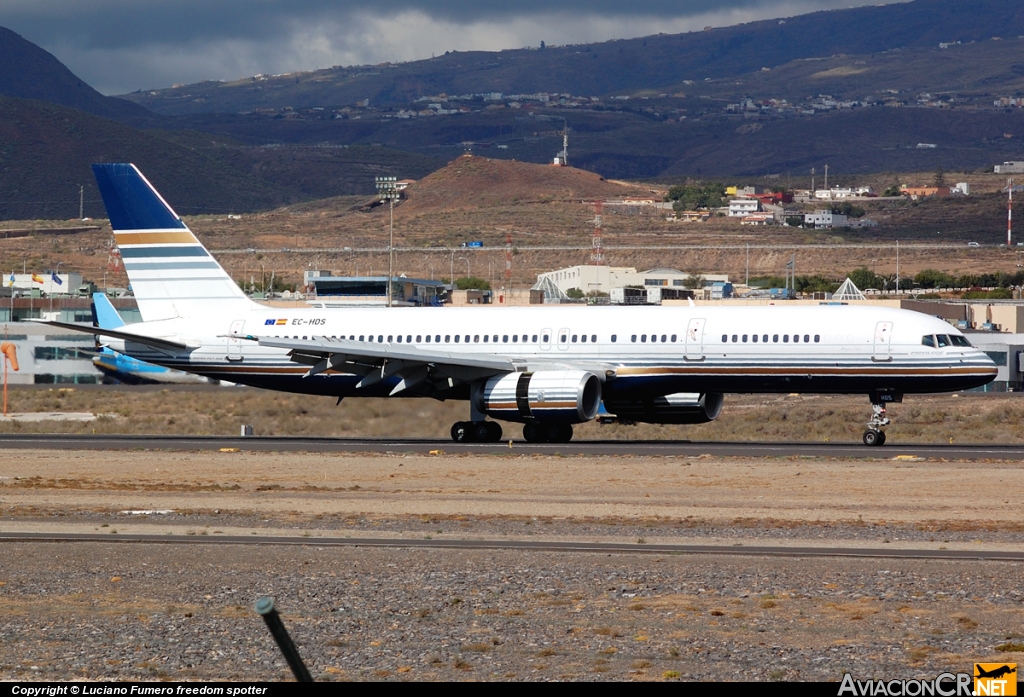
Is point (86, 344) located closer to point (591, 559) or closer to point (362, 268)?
point (591, 559)

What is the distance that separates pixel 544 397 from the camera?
38.8 metres

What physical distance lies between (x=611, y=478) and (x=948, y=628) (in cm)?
1588

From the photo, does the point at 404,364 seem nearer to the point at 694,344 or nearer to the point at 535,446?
the point at 535,446

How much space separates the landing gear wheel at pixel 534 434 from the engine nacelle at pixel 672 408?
6.76ft

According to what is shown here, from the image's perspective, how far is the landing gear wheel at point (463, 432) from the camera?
1623 inches

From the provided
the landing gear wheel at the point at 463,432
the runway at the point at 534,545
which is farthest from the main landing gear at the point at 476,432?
the runway at the point at 534,545

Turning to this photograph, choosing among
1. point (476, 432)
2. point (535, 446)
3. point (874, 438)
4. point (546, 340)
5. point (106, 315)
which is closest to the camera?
point (874, 438)

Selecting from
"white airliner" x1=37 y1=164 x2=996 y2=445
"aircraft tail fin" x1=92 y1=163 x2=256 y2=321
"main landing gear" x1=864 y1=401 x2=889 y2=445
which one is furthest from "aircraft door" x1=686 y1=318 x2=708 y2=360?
"aircraft tail fin" x1=92 y1=163 x2=256 y2=321

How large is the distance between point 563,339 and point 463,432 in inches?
157

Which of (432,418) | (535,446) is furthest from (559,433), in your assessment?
(432,418)

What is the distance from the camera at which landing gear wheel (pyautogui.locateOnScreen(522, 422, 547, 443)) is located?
4116 cm

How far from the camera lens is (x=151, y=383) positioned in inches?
2817

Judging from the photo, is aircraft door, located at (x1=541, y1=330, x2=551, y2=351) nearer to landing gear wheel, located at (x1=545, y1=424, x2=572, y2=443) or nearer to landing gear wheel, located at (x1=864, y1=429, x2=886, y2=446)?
landing gear wheel, located at (x1=545, y1=424, x2=572, y2=443)

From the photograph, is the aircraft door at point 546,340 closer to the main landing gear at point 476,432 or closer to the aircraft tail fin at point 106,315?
the main landing gear at point 476,432
